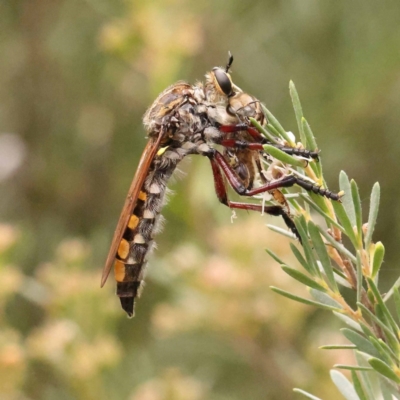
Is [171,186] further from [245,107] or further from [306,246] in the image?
[306,246]

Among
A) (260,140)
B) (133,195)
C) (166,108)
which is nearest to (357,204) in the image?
(260,140)

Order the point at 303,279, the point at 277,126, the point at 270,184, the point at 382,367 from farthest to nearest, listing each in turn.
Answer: the point at 270,184, the point at 277,126, the point at 303,279, the point at 382,367

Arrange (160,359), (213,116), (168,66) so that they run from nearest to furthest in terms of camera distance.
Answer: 1. (213,116)
2. (168,66)
3. (160,359)

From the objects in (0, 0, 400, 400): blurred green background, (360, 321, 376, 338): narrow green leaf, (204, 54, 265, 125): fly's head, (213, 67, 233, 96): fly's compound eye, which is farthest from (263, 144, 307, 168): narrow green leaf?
(0, 0, 400, 400): blurred green background

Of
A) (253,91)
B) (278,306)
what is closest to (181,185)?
(278,306)

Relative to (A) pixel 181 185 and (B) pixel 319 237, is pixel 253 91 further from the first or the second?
(B) pixel 319 237

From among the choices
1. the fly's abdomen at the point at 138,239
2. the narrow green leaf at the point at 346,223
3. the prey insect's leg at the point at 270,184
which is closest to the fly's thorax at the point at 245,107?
the prey insect's leg at the point at 270,184

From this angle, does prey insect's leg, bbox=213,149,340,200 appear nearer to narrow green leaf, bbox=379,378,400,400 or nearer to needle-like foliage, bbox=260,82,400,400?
needle-like foliage, bbox=260,82,400,400
